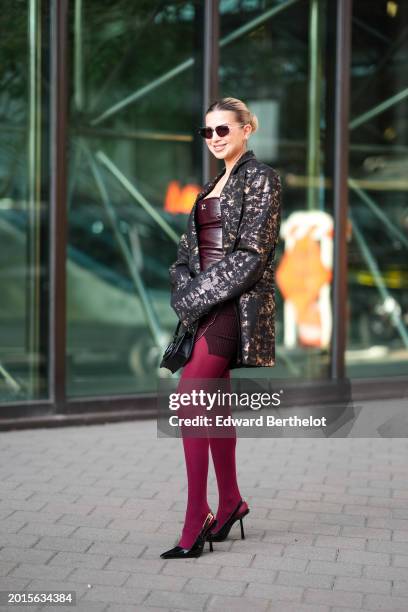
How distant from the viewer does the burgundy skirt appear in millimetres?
4273

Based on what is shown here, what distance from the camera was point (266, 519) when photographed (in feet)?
16.1

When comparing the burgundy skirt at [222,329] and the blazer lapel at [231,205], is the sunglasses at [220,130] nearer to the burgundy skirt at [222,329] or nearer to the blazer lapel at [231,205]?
the blazer lapel at [231,205]

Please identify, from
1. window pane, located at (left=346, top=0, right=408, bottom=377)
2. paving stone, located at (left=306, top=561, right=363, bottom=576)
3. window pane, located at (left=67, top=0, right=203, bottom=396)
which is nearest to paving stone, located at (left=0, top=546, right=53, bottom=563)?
paving stone, located at (left=306, top=561, right=363, bottom=576)

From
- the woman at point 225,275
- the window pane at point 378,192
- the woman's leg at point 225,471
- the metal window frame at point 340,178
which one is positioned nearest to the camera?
the woman at point 225,275

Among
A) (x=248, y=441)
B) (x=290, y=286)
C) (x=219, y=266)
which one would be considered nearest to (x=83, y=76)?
(x=290, y=286)

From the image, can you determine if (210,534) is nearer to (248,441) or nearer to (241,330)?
(241,330)

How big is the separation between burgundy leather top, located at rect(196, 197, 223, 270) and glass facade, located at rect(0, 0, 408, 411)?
10.1 ft

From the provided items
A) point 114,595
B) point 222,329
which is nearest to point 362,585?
point 114,595

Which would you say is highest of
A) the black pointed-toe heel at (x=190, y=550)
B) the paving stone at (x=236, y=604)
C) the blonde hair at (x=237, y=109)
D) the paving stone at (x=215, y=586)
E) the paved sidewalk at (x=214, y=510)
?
the blonde hair at (x=237, y=109)

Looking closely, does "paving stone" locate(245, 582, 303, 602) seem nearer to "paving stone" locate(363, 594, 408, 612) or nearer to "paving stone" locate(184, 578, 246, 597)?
"paving stone" locate(184, 578, 246, 597)

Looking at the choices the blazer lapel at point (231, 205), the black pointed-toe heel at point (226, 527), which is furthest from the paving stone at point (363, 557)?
the blazer lapel at point (231, 205)

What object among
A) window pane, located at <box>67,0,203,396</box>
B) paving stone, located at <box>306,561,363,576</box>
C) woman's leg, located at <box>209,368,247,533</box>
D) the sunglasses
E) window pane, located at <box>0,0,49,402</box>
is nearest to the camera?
paving stone, located at <box>306,561,363,576</box>

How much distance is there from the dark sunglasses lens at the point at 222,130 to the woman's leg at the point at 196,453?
856 millimetres

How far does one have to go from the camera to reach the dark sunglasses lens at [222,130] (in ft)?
14.1
